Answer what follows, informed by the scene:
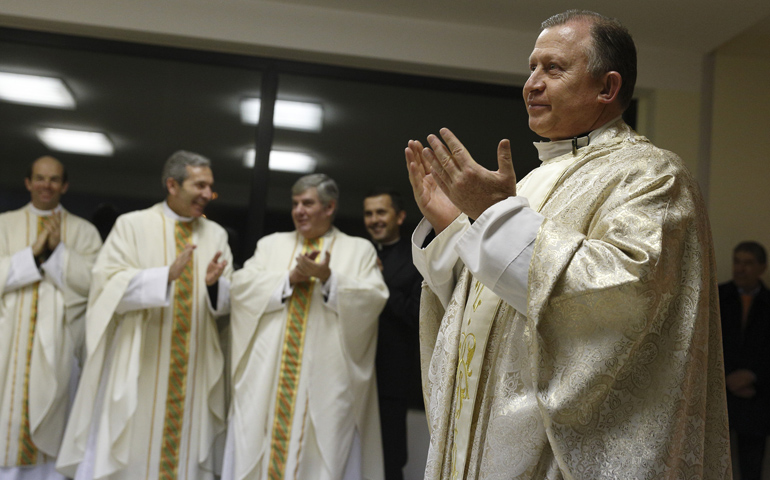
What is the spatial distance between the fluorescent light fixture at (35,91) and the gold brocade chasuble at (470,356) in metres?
4.08

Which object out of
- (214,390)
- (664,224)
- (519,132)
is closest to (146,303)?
(214,390)

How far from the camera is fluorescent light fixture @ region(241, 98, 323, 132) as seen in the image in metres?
5.15

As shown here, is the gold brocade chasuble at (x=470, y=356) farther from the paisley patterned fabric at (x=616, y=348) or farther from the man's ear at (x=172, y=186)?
the man's ear at (x=172, y=186)

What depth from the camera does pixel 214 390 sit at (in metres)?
4.30

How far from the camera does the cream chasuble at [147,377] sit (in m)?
3.97

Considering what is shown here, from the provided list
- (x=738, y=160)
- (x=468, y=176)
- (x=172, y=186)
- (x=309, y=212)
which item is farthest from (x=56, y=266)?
(x=738, y=160)

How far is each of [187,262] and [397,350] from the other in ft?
4.46

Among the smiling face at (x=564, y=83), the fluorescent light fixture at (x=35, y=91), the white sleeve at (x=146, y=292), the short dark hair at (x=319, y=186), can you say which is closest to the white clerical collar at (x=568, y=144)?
the smiling face at (x=564, y=83)

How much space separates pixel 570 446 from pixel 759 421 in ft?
12.7

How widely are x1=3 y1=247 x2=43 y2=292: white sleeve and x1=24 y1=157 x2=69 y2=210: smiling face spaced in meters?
0.41

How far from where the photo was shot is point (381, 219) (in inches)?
187

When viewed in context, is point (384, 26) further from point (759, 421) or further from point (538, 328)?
point (538, 328)

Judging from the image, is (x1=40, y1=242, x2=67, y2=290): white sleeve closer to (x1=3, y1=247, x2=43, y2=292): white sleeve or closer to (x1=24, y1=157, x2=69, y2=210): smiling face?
(x1=3, y1=247, x2=43, y2=292): white sleeve

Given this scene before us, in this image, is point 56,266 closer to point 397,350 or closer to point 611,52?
point 397,350
